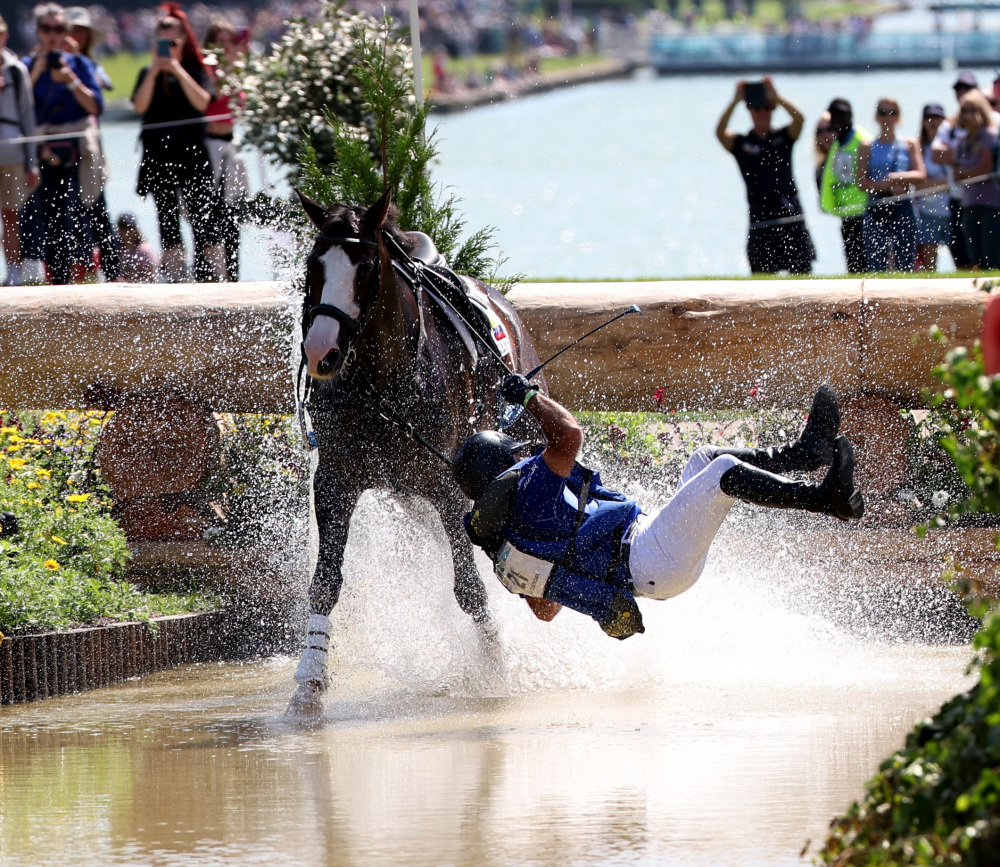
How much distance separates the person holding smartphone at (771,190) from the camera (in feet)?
40.1

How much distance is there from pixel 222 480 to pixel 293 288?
1151 mm

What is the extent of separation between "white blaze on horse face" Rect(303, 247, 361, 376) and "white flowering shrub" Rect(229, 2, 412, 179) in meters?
4.96

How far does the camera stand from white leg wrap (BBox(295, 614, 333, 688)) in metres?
6.73

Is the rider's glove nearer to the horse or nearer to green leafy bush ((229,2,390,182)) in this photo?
the horse

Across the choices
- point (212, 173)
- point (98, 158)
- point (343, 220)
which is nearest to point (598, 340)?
point (343, 220)

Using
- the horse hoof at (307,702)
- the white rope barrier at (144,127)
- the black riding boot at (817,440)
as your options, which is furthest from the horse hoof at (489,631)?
the white rope barrier at (144,127)

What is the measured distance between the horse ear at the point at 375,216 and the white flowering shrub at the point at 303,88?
15.5 ft

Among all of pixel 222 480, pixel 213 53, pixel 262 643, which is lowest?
pixel 262 643

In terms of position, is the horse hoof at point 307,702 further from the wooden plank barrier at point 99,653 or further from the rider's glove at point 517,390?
the rider's glove at point 517,390

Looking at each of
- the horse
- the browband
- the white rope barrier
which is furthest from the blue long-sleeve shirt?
the browband

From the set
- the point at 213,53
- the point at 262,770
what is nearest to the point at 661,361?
the point at 262,770

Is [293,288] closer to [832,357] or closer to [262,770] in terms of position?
[832,357]

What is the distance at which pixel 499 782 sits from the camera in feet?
17.8

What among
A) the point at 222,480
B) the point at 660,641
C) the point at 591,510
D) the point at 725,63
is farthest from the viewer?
the point at 725,63
